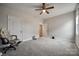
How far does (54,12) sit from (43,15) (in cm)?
26

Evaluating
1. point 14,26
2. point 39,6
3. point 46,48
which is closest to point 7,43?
point 14,26

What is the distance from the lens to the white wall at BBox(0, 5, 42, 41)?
3.02 m

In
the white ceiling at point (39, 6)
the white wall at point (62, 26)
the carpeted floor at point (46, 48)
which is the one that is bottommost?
the carpeted floor at point (46, 48)

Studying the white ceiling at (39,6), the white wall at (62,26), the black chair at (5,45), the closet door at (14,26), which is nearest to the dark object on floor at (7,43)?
the black chair at (5,45)

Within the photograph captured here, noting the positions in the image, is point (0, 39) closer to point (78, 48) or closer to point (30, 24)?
point (30, 24)

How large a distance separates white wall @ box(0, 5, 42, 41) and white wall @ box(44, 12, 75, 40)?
11.4 inches

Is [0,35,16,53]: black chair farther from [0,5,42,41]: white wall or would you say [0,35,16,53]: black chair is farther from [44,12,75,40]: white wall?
[44,12,75,40]: white wall

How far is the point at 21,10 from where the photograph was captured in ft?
10.2

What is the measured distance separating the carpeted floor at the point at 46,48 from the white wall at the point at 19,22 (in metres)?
0.22

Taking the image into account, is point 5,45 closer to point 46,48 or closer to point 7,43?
point 7,43

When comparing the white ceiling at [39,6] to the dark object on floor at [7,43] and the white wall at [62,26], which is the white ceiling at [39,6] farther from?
the dark object on floor at [7,43]

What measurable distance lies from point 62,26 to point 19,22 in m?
1.02

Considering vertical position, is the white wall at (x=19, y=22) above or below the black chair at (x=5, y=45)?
above

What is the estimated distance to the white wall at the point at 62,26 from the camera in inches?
123
